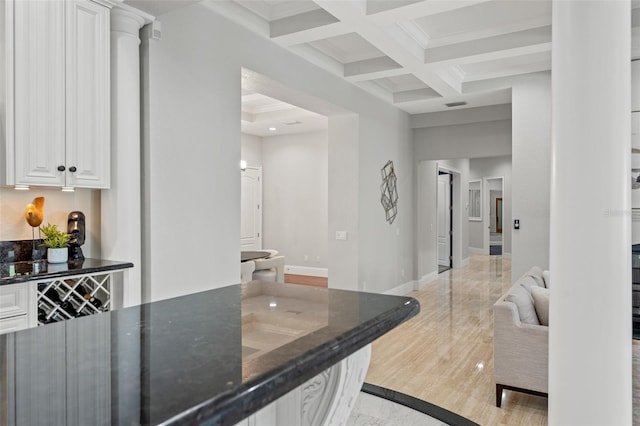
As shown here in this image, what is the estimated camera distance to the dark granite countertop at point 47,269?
2105 millimetres

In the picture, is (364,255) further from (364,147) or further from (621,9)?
(621,9)

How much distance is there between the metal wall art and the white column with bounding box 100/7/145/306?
3.98 meters

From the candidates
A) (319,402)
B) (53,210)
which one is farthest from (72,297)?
(319,402)

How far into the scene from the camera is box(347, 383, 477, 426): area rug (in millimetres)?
2539

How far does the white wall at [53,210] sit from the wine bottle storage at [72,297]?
0.25 m

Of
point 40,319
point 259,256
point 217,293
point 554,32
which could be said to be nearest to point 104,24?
point 40,319

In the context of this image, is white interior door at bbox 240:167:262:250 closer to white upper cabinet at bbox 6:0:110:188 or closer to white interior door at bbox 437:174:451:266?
white interior door at bbox 437:174:451:266

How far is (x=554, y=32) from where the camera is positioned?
175 centimetres

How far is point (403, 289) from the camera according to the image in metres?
6.92

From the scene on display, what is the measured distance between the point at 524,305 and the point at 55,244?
118 inches

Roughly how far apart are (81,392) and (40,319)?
2111 mm

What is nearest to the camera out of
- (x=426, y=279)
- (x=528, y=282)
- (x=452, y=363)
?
(x=528, y=282)

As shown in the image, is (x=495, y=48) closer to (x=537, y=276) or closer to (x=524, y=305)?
(x=537, y=276)

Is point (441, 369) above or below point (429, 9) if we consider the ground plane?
below
